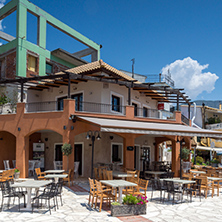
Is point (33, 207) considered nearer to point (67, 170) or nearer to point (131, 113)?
point (67, 170)

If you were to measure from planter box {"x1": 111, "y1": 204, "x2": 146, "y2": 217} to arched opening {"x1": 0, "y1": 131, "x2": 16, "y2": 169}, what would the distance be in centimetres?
1522

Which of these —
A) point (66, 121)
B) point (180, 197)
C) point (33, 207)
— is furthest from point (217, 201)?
point (66, 121)

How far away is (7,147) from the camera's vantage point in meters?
22.2

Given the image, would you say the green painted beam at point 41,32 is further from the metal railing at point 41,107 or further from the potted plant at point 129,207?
the potted plant at point 129,207

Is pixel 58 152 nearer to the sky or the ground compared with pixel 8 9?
nearer to the ground

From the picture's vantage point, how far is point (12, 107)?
21.3 m

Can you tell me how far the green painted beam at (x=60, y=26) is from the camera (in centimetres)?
2559

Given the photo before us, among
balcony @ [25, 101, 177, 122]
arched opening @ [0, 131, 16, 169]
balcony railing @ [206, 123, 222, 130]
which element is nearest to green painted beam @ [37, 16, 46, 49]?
balcony @ [25, 101, 177, 122]

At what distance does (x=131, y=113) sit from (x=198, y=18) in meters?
8.12

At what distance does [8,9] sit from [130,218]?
2412 centimetres

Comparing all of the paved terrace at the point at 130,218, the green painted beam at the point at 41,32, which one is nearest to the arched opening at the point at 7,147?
the green painted beam at the point at 41,32

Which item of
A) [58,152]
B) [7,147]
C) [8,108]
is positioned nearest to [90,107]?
[58,152]

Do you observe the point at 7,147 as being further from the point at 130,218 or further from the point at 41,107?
the point at 130,218

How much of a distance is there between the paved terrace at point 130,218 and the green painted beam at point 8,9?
2050cm
